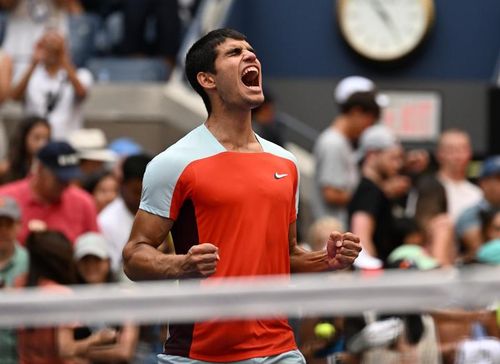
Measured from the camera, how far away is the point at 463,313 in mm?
4746

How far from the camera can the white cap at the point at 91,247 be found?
9.28 m

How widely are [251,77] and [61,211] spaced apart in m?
4.26

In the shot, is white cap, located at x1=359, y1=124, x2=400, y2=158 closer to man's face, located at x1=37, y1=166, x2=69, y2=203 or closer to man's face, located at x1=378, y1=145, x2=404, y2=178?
man's face, located at x1=378, y1=145, x2=404, y2=178

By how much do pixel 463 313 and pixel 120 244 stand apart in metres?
5.78

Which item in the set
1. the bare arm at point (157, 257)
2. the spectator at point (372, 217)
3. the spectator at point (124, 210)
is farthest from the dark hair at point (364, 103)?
the bare arm at point (157, 257)

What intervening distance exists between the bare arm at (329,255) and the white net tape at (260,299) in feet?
4.79

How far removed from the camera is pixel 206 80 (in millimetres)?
6184

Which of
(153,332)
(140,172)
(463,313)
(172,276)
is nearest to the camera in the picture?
(463,313)

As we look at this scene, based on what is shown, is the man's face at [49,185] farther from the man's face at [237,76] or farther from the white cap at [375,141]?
the man's face at [237,76]

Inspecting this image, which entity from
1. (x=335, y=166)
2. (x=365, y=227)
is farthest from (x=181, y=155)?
(x=335, y=166)

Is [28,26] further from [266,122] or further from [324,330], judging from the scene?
[324,330]

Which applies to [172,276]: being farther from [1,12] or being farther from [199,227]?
[1,12]

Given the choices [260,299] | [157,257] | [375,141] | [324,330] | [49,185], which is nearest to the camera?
[260,299]

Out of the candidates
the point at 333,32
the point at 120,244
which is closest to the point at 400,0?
the point at 333,32
